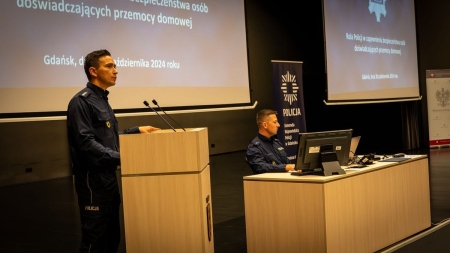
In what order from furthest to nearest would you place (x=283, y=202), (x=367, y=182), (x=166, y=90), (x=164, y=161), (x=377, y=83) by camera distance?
(x=377, y=83), (x=166, y=90), (x=367, y=182), (x=283, y=202), (x=164, y=161)

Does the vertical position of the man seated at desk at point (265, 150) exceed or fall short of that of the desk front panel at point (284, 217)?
it exceeds it

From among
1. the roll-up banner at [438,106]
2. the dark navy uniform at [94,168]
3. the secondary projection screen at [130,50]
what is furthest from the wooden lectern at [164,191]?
the roll-up banner at [438,106]

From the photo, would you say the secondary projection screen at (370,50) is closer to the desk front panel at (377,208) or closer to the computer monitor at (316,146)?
the desk front panel at (377,208)

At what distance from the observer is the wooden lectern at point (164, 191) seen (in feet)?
10.2

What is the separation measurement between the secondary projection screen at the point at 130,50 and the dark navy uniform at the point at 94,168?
198cm

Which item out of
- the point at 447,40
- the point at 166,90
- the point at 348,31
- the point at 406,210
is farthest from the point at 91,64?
the point at 447,40

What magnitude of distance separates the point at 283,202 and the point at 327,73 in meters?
5.94

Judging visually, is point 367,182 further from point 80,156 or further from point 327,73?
point 327,73

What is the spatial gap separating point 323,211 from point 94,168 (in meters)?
1.55

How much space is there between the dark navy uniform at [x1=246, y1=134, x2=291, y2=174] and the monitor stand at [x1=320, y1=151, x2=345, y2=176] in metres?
0.63

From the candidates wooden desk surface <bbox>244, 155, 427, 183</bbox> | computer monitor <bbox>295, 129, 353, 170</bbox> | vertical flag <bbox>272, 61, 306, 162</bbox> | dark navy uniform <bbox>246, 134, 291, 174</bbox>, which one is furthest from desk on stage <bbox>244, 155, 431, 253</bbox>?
vertical flag <bbox>272, 61, 306, 162</bbox>

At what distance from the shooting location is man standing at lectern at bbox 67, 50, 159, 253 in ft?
10.3

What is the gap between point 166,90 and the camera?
678 cm

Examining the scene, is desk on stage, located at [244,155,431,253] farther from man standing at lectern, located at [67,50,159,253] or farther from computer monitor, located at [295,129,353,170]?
man standing at lectern, located at [67,50,159,253]
